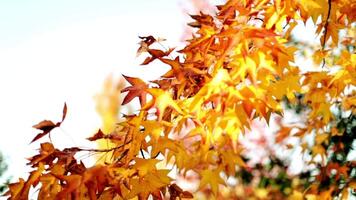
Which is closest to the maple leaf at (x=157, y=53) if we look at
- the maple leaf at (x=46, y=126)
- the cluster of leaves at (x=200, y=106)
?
the cluster of leaves at (x=200, y=106)

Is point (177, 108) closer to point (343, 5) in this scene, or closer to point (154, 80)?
point (154, 80)

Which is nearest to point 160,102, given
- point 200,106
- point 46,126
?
point 200,106

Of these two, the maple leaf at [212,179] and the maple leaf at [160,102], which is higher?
the maple leaf at [160,102]

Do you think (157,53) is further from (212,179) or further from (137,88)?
(212,179)

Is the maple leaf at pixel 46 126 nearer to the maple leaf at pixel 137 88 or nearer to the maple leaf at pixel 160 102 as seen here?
the maple leaf at pixel 137 88

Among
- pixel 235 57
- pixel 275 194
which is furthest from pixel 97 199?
pixel 275 194

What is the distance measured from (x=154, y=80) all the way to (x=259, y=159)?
18.4ft

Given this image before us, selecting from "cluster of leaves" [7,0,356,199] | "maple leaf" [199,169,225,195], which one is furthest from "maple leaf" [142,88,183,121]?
"maple leaf" [199,169,225,195]

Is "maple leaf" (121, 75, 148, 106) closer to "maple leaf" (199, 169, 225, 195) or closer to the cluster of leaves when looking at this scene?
the cluster of leaves

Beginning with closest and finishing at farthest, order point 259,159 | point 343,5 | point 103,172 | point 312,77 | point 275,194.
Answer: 1. point 103,172
2. point 343,5
3. point 312,77
4. point 275,194
5. point 259,159

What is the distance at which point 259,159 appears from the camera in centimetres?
708

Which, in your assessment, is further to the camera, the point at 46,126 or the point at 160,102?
the point at 46,126

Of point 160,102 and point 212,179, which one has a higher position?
point 160,102

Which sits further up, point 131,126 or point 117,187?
point 131,126
